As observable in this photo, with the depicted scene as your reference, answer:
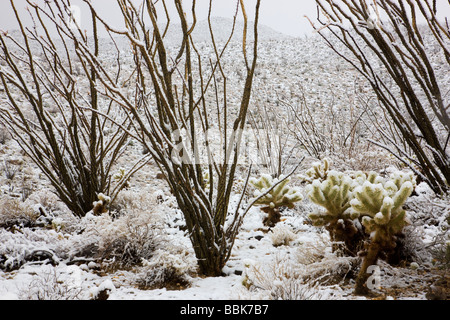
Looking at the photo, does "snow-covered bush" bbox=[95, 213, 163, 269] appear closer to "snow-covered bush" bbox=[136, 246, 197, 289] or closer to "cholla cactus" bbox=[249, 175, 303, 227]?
"snow-covered bush" bbox=[136, 246, 197, 289]

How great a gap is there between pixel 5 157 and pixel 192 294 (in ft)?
18.0

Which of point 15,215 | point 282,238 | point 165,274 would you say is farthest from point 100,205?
point 282,238

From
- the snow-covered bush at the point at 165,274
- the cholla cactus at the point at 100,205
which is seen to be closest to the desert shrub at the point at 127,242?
the snow-covered bush at the point at 165,274

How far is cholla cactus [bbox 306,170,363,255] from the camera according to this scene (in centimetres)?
135

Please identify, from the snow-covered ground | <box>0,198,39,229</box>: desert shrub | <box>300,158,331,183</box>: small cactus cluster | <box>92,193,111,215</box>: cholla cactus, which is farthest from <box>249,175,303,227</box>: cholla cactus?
<box>0,198,39,229</box>: desert shrub

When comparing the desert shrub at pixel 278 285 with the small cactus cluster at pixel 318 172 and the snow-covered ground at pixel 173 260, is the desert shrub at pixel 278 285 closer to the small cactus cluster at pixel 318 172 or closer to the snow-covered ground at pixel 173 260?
the snow-covered ground at pixel 173 260

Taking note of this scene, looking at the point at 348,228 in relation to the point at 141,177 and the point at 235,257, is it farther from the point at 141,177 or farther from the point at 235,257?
the point at 141,177

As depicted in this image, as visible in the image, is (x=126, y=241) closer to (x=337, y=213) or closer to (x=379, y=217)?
(x=337, y=213)

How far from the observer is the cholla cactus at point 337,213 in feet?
4.43

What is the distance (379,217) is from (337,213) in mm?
248

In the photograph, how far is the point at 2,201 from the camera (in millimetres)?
2324

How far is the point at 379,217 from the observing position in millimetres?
1138

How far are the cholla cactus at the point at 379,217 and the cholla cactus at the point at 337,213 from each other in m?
0.14

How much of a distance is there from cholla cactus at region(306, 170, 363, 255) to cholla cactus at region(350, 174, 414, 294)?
14cm
